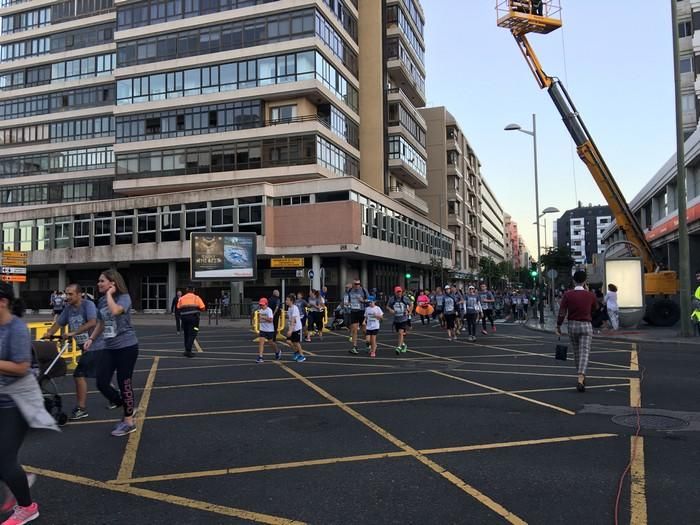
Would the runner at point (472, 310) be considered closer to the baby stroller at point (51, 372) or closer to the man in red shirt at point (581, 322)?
the man in red shirt at point (581, 322)

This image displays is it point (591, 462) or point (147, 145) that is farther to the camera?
point (147, 145)

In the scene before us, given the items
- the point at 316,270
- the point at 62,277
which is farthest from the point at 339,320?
the point at 62,277

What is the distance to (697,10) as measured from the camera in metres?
35.3

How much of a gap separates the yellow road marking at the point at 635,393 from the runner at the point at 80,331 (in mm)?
6803

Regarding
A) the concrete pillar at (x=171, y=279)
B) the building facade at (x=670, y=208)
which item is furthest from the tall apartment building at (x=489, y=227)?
the concrete pillar at (x=171, y=279)

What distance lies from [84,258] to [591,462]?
43.7 metres

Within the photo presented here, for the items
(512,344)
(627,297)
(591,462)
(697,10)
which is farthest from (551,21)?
(591,462)

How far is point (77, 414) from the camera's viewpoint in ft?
22.1

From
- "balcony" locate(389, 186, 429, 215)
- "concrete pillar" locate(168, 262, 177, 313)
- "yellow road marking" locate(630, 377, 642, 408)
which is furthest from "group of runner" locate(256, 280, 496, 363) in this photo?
"balcony" locate(389, 186, 429, 215)

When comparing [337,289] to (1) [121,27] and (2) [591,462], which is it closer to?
(1) [121,27]

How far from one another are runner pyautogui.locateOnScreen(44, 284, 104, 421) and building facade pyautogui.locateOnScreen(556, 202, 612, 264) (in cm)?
15756

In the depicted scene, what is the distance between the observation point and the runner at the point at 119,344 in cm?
598

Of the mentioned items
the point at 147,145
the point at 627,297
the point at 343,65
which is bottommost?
the point at 627,297

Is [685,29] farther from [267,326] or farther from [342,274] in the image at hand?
[267,326]
